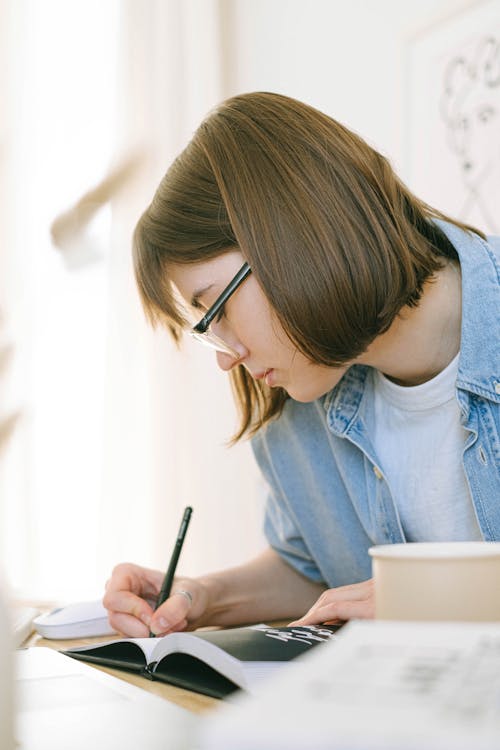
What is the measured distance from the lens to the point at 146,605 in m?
1.04

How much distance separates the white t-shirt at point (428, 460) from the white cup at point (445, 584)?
1.82 ft

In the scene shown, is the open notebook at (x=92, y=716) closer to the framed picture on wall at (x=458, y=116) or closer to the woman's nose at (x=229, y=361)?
the woman's nose at (x=229, y=361)

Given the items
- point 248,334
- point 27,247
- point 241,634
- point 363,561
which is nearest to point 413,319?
point 248,334

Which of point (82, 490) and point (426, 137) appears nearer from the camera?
point (426, 137)

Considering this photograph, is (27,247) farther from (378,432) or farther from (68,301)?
(378,432)

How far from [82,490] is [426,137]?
1.18 meters

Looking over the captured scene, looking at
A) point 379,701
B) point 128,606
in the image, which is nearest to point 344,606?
point 128,606

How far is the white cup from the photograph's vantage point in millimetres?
537

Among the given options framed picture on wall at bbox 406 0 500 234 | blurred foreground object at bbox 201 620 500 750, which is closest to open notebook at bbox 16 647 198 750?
blurred foreground object at bbox 201 620 500 750

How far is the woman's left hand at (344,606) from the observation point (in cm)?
81

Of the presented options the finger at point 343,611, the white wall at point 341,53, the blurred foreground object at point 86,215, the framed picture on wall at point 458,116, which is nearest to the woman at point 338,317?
the finger at point 343,611

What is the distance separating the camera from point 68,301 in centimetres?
214

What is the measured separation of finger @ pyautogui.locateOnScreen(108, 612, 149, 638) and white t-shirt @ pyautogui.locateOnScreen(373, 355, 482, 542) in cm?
38

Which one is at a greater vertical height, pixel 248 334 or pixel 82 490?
pixel 248 334
